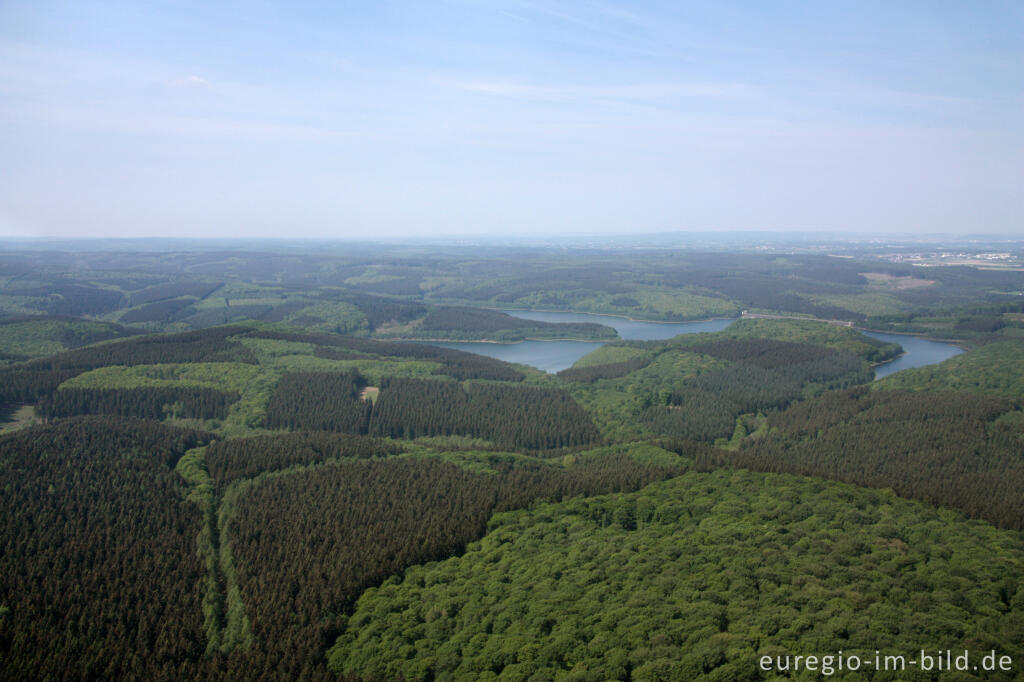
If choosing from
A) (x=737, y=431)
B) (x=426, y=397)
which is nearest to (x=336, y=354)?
(x=426, y=397)

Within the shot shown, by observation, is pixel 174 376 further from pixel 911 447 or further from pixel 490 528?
pixel 911 447

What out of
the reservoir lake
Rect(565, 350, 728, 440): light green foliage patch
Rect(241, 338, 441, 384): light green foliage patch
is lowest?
the reservoir lake

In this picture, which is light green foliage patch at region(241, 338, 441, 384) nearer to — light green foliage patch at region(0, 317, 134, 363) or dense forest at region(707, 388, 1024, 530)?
light green foliage patch at region(0, 317, 134, 363)

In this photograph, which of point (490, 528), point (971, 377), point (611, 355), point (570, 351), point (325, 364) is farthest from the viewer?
point (570, 351)

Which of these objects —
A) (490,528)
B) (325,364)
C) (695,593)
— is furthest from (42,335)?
(695,593)

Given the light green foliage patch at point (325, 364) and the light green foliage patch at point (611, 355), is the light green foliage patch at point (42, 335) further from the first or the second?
the light green foliage patch at point (611, 355)

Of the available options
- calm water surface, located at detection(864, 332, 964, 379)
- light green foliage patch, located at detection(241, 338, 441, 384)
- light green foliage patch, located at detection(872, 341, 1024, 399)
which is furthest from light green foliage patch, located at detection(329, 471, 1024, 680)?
calm water surface, located at detection(864, 332, 964, 379)
